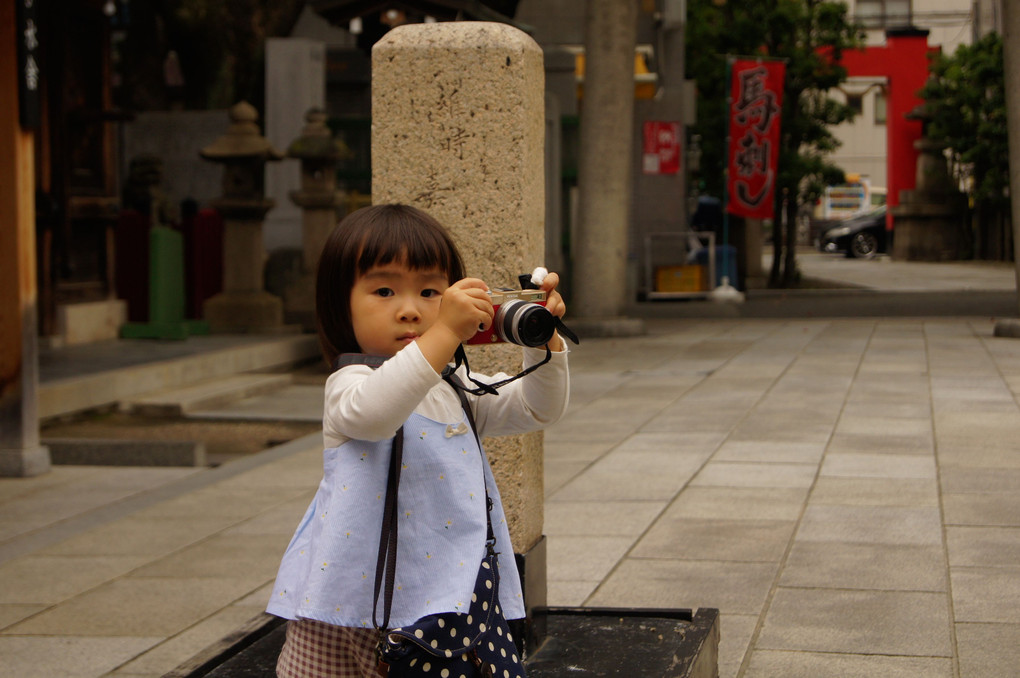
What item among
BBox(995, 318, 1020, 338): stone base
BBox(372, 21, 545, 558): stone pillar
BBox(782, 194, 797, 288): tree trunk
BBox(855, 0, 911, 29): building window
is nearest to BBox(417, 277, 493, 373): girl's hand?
BBox(372, 21, 545, 558): stone pillar

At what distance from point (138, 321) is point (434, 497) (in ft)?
38.5

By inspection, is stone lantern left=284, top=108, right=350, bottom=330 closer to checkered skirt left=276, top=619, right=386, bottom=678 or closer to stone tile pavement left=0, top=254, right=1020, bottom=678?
stone tile pavement left=0, top=254, right=1020, bottom=678

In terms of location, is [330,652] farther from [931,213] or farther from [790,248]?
[931,213]

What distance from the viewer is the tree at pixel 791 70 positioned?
21688 mm

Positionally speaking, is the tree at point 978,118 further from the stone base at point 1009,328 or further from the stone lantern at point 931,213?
the stone base at point 1009,328

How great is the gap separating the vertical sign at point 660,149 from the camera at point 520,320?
64.3 ft

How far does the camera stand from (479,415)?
263cm

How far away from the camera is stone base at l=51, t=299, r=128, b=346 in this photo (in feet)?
38.6

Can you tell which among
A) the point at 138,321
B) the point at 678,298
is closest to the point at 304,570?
the point at 138,321

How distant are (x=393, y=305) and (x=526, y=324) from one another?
13.6 inches

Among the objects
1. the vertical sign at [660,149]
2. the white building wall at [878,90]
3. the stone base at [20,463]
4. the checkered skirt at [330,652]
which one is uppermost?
the white building wall at [878,90]

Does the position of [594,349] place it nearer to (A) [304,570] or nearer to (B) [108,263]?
(B) [108,263]

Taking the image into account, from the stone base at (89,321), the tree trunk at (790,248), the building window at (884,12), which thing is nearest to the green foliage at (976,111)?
the tree trunk at (790,248)

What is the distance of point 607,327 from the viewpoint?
47.9 feet
